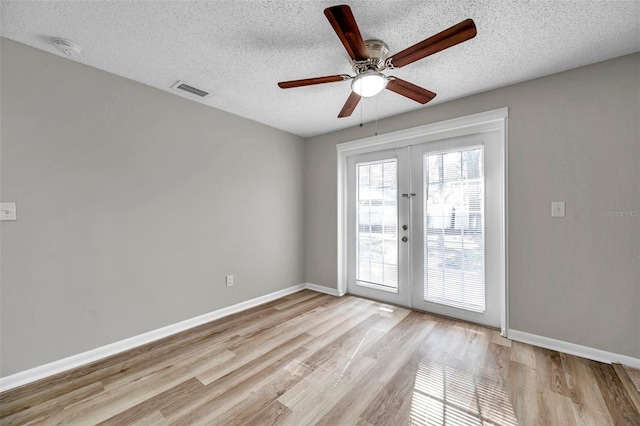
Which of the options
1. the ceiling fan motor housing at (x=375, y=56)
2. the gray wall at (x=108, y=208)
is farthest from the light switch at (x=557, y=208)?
the gray wall at (x=108, y=208)

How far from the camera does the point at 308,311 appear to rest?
327cm

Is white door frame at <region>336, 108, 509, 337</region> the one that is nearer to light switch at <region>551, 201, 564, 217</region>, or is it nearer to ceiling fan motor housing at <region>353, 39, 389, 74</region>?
light switch at <region>551, 201, 564, 217</region>

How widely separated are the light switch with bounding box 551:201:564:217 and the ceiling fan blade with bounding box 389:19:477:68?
181 cm

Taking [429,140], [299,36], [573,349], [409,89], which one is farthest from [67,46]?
[573,349]

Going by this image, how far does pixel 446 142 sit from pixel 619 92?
1.33m

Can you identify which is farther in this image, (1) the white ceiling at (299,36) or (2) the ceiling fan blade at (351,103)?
(2) the ceiling fan blade at (351,103)

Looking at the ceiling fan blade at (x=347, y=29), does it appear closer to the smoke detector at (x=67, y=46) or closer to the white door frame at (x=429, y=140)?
the white door frame at (x=429, y=140)

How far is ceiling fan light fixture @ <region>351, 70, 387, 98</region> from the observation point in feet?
6.09

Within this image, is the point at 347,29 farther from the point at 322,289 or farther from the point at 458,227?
the point at 322,289

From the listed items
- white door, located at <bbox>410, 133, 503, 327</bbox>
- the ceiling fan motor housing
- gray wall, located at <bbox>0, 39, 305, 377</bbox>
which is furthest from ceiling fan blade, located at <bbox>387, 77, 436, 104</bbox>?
gray wall, located at <bbox>0, 39, 305, 377</bbox>

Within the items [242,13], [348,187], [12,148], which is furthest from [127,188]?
[348,187]

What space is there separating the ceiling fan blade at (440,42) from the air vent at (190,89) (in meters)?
1.95

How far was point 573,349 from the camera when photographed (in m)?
2.26

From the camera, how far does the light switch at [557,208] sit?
2326mm
